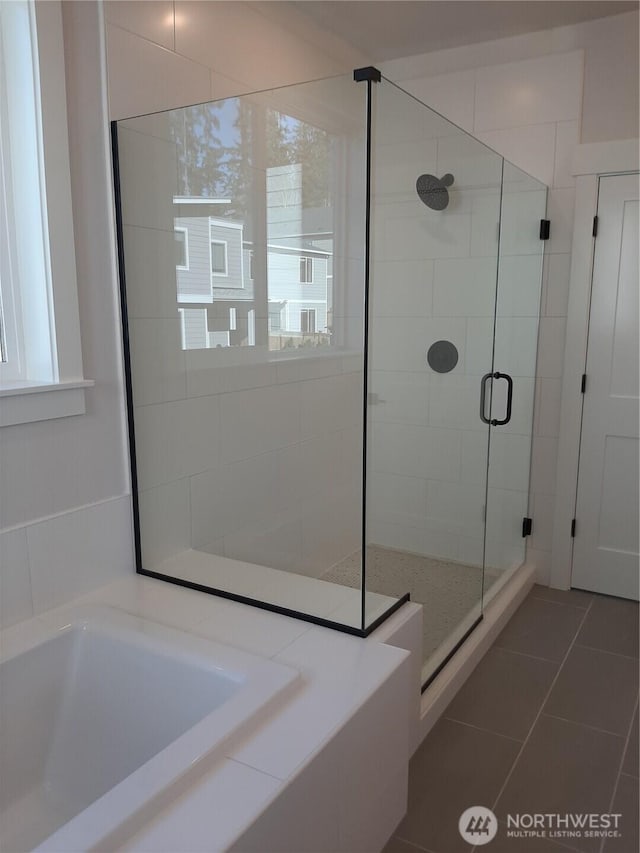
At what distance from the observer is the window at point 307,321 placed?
1982mm

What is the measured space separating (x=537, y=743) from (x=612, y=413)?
1.58 meters

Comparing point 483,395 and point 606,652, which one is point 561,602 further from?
point 483,395

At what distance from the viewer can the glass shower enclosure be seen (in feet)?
6.17

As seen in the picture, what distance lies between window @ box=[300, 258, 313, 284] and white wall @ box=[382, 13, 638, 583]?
1576mm

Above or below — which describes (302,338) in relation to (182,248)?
below

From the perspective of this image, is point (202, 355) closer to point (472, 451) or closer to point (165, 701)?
point (165, 701)

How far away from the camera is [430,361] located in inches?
92.6

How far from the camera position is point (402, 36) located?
116 inches

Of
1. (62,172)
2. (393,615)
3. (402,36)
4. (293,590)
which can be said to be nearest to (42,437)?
(62,172)

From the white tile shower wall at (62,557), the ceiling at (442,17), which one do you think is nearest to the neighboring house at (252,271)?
the white tile shower wall at (62,557)

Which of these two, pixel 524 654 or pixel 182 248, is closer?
pixel 182 248

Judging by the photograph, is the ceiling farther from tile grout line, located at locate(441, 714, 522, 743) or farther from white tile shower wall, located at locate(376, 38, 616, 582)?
tile grout line, located at locate(441, 714, 522, 743)

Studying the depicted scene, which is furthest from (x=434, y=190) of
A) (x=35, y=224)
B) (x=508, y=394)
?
(x=35, y=224)

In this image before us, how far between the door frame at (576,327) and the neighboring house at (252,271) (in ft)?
5.11
